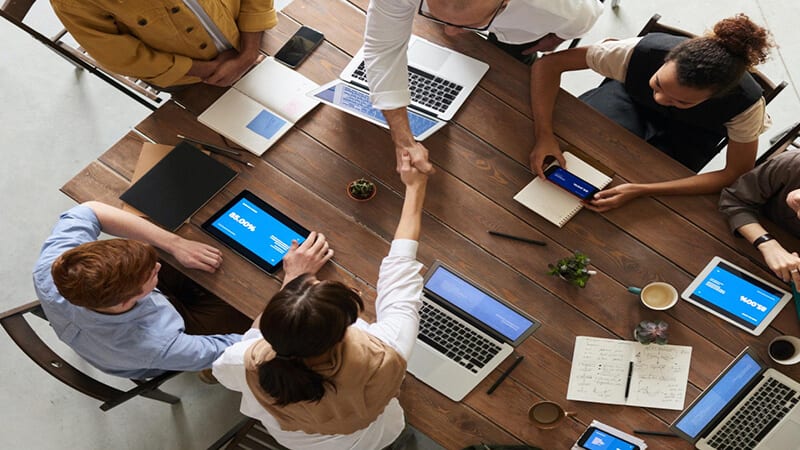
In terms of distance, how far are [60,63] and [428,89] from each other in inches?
82.8

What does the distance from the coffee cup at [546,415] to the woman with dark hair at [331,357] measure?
38cm

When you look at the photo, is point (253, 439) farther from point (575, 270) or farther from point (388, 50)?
point (388, 50)

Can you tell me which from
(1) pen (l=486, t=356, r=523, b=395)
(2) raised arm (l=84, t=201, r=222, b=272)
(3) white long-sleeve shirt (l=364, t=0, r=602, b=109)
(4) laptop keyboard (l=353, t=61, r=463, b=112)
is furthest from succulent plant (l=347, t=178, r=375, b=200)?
(1) pen (l=486, t=356, r=523, b=395)

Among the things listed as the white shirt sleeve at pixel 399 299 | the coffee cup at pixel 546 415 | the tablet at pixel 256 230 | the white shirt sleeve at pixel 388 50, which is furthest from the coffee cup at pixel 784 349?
the tablet at pixel 256 230

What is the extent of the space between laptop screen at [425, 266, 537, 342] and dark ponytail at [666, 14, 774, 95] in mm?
852

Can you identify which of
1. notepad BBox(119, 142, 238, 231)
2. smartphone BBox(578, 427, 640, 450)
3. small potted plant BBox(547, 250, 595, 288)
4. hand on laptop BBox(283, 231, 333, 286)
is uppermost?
small potted plant BBox(547, 250, 595, 288)

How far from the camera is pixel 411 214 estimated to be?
2051mm

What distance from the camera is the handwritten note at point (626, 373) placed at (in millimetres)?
2041

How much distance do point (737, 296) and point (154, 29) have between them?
1.99 metres

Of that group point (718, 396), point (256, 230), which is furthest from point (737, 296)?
point (256, 230)

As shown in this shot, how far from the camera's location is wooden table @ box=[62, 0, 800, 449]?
204 centimetres

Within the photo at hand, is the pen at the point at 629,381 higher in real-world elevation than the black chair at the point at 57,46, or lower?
higher

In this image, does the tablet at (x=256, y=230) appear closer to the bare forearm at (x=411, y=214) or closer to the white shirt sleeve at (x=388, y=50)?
the bare forearm at (x=411, y=214)

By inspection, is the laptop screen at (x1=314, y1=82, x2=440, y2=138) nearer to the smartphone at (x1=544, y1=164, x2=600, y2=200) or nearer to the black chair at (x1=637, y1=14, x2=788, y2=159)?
the smartphone at (x1=544, y1=164, x2=600, y2=200)
